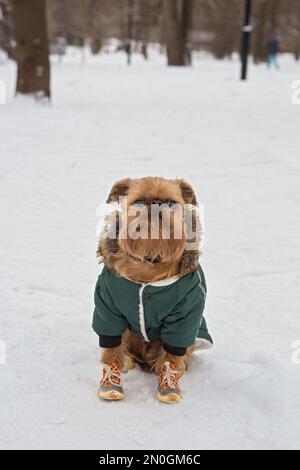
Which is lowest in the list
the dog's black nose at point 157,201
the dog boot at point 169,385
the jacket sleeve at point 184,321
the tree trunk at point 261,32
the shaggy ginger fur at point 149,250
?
the tree trunk at point 261,32

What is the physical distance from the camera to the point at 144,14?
34750 millimetres

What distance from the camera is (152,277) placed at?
2566 millimetres

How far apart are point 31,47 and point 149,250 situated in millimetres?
8384

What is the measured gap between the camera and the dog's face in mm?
2344

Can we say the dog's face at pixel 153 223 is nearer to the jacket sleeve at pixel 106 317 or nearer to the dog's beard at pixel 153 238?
the dog's beard at pixel 153 238

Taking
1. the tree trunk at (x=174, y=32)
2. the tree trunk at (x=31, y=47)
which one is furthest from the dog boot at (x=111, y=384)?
the tree trunk at (x=174, y=32)

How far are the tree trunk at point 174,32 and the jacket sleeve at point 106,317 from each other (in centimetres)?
1968

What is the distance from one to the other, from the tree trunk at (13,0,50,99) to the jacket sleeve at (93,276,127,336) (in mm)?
8070

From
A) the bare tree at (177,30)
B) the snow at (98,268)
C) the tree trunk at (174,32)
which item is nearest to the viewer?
the snow at (98,268)

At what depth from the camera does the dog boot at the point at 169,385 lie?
107 inches

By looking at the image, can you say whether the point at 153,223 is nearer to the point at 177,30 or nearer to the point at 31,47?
the point at 31,47

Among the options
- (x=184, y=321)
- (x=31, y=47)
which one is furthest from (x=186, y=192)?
(x=31, y=47)
